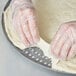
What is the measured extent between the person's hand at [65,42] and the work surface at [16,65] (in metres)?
0.06

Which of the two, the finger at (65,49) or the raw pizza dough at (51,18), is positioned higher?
the raw pizza dough at (51,18)

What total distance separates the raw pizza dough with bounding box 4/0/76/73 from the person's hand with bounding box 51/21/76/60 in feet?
0.06

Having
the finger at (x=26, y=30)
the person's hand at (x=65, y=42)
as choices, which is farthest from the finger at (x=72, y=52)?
the finger at (x=26, y=30)

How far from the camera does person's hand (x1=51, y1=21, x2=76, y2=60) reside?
636 millimetres

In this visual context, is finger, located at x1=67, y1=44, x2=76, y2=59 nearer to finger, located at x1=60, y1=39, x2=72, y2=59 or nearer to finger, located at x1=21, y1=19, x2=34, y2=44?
finger, located at x1=60, y1=39, x2=72, y2=59

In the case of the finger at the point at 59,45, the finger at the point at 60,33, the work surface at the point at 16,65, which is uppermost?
the finger at the point at 60,33

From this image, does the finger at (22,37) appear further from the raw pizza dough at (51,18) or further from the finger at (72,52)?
the finger at (72,52)

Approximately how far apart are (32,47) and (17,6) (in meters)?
0.13

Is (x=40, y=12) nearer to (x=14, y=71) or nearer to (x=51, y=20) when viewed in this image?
(x=51, y=20)

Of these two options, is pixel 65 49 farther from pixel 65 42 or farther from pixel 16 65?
pixel 16 65

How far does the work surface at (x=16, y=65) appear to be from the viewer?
67 centimetres

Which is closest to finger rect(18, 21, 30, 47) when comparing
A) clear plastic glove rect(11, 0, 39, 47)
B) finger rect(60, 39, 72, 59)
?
clear plastic glove rect(11, 0, 39, 47)

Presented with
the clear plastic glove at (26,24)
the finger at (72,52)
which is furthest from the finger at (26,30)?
the finger at (72,52)

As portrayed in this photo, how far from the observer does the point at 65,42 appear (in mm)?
639
